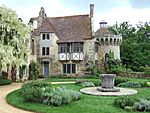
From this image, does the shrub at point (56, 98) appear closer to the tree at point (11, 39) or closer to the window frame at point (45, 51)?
the tree at point (11, 39)

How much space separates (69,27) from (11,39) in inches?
629

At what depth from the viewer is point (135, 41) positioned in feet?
187

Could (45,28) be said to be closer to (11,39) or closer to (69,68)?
(69,68)

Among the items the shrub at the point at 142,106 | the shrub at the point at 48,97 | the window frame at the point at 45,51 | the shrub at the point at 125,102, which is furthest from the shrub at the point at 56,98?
the window frame at the point at 45,51

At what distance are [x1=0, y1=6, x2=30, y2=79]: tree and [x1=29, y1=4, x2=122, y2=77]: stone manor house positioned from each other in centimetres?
1077

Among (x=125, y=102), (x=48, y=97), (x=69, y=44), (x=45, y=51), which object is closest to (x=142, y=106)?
(x=125, y=102)

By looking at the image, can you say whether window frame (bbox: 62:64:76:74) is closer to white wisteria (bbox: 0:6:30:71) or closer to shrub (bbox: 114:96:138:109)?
white wisteria (bbox: 0:6:30:71)

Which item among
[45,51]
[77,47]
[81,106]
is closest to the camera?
[81,106]

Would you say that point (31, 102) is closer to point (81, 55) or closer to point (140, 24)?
point (81, 55)

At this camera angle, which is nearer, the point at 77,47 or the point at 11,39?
the point at 11,39

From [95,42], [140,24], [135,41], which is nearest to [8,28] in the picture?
[95,42]

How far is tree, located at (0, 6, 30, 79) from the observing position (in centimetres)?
2761

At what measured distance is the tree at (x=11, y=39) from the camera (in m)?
27.6

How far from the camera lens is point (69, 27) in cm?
4381
